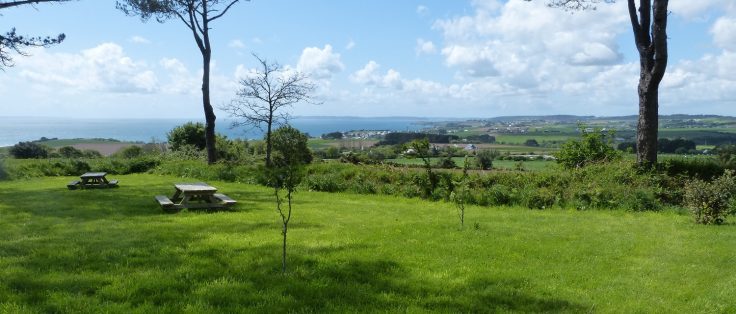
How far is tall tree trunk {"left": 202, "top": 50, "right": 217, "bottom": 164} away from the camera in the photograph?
24.3m

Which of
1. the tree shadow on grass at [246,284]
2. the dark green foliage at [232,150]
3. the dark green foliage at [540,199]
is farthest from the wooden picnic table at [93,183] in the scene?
the dark green foliage at [540,199]

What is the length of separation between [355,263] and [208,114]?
19.6 m

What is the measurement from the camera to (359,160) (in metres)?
21.4

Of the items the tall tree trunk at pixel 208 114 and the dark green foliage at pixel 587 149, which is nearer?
the dark green foliage at pixel 587 149

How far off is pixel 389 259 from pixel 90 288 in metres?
3.49

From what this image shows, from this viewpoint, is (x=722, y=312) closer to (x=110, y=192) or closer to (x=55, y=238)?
(x=55, y=238)

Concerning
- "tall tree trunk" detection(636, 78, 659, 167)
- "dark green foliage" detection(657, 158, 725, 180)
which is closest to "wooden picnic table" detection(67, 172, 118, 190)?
"tall tree trunk" detection(636, 78, 659, 167)

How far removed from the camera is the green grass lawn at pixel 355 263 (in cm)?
516

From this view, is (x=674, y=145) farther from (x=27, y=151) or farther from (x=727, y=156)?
(x=27, y=151)

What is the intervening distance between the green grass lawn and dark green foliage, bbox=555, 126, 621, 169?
7.00 m

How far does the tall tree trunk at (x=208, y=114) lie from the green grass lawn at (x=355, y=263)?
42.9 ft

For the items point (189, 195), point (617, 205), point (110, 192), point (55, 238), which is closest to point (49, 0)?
point (110, 192)

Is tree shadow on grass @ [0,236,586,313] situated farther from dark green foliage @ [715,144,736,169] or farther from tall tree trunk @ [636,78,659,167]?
dark green foliage @ [715,144,736,169]

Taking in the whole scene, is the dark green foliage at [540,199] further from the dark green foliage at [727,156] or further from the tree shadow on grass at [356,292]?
the tree shadow on grass at [356,292]
